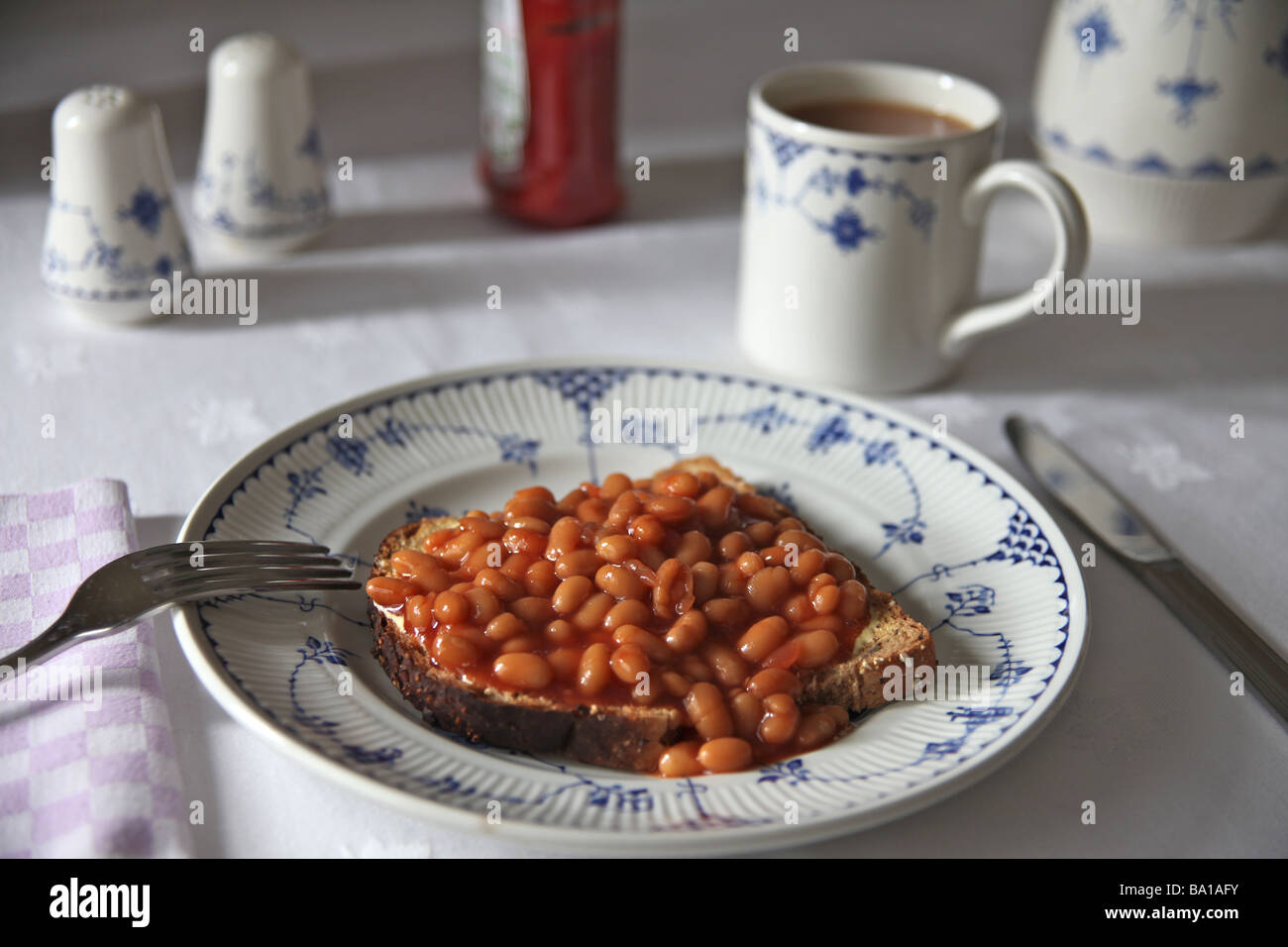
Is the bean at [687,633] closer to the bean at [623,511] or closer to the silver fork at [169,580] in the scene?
the bean at [623,511]

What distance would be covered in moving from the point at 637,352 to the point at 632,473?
15.0 inches

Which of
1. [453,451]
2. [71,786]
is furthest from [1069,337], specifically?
[71,786]

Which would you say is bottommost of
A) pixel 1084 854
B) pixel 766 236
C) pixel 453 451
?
pixel 1084 854

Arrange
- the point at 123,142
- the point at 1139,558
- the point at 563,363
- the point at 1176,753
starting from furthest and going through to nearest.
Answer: the point at 123,142 → the point at 563,363 → the point at 1139,558 → the point at 1176,753

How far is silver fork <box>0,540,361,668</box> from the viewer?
1101 millimetres

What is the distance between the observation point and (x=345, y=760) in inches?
39.4

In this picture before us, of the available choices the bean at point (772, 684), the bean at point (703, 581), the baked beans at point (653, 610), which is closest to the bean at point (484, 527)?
the baked beans at point (653, 610)

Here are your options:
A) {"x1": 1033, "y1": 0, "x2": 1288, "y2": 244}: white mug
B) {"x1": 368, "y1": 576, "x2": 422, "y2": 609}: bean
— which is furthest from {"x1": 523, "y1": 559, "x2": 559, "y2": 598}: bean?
{"x1": 1033, "y1": 0, "x2": 1288, "y2": 244}: white mug

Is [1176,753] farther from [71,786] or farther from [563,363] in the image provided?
[71,786]

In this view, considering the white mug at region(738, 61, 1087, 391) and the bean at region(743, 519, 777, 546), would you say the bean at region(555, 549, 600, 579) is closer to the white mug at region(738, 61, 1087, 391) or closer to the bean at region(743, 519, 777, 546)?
the bean at region(743, 519, 777, 546)

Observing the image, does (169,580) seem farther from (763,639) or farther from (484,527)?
(763,639)

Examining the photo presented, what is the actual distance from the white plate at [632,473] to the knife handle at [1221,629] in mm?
166

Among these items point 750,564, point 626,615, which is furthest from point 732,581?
point 626,615
